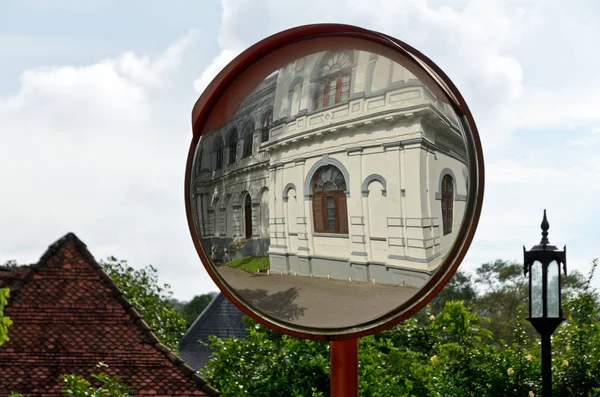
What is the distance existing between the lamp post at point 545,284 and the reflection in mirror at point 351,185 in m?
4.66

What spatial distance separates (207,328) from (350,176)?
25.0 m

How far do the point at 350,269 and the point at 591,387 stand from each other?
761 cm

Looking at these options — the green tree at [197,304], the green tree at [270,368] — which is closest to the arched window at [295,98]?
the green tree at [270,368]

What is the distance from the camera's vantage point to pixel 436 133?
186 cm

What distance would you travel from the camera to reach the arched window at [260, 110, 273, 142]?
194 cm

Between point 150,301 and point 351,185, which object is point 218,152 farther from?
point 150,301

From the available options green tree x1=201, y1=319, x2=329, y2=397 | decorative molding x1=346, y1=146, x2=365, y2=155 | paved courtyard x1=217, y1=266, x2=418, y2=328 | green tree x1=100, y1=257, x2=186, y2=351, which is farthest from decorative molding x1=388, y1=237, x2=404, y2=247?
green tree x1=100, y1=257, x2=186, y2=351

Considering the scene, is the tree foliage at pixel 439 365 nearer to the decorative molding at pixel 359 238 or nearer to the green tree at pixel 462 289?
the decorative molding at pixel 359 238

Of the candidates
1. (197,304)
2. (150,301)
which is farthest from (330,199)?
(197,304)

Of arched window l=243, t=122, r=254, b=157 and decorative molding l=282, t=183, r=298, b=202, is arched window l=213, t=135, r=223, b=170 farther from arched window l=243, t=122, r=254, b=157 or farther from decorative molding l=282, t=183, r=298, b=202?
decorative molding l=282, t=183, r=298, b=202

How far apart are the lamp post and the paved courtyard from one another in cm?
468

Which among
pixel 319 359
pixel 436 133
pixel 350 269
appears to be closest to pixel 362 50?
pixel 436 133

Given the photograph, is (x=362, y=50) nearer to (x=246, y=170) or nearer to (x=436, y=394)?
(x=246, y=170)

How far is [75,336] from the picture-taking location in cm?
897
